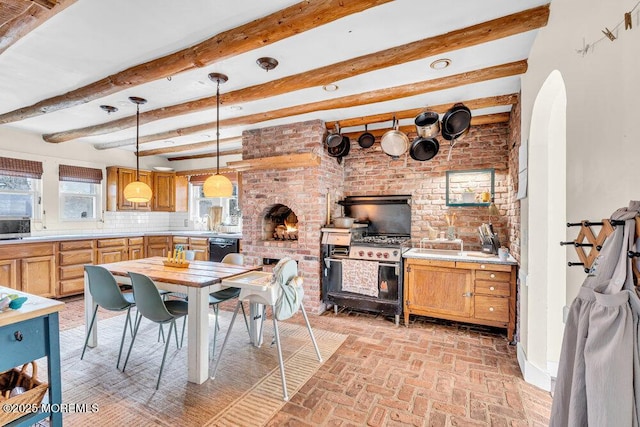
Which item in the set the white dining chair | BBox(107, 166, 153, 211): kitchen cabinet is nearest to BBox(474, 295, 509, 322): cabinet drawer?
the white dining chair

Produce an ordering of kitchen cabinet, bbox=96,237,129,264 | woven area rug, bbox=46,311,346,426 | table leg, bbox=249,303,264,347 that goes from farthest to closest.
→ kitchen cabinet, bbox=96,237,129,264 < table leg, bbox=249,303,264,347 < woven area rug, bbox=46,311,346,426

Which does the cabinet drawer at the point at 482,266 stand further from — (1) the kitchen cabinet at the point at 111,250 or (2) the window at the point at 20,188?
(2) the window at the point at 20,188

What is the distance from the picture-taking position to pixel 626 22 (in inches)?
41.3

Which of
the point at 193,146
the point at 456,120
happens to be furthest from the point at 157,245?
the point at 456,120

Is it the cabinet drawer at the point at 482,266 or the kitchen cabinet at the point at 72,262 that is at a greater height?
the cabinet drawer at the point at 482,266

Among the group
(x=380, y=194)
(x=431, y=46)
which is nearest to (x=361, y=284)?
(x=380, y=194)

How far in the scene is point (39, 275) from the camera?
420 cm

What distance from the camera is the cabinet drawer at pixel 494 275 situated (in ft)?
10.2

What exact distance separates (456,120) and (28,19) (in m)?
3.55

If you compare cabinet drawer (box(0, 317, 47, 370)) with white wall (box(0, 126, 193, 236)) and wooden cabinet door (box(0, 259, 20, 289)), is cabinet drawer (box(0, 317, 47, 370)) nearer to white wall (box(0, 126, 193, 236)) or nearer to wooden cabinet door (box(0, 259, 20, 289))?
wooden cabinet door (box(0, 259, 20, 289))

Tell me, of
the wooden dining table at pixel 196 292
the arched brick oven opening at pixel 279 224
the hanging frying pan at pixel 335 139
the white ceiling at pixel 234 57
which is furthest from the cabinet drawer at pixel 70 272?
the hanging frying pan at pixel 335 139

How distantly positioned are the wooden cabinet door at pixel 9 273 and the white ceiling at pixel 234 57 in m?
1.98

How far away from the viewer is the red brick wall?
3.82 meters

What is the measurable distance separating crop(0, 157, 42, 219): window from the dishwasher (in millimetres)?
2679
